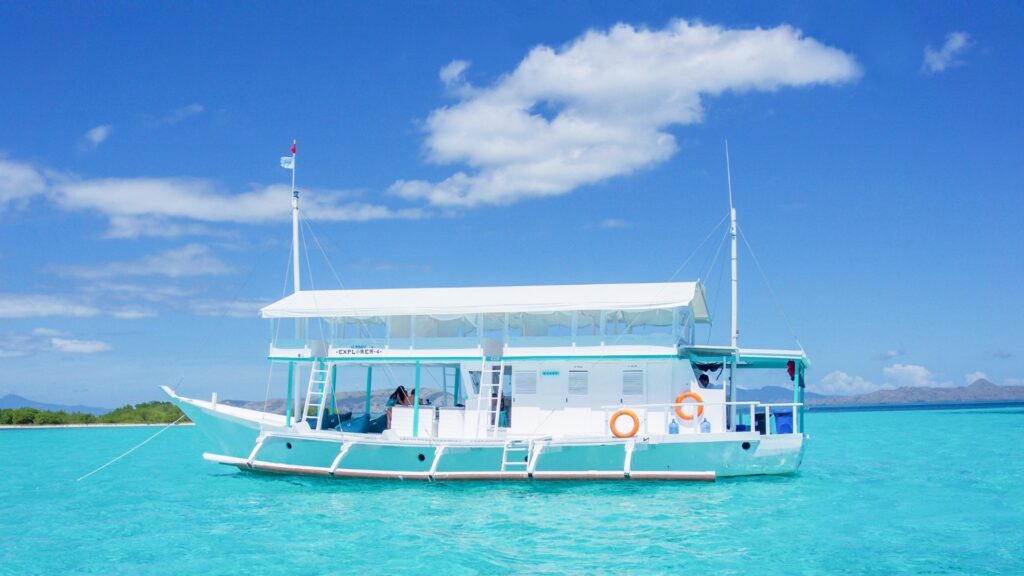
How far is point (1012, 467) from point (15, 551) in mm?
30096

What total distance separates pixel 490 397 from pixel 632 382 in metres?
3.79

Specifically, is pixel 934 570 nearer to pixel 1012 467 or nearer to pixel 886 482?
pixel 886 482

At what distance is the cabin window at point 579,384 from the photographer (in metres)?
22.9

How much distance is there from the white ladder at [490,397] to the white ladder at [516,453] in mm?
1072

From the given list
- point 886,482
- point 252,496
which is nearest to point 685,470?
point 886,482

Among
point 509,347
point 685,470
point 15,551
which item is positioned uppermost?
point 509,347

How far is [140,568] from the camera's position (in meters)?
14.4

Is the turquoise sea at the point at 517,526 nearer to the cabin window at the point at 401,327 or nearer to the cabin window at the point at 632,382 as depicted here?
the cabin window at the point at 632,382

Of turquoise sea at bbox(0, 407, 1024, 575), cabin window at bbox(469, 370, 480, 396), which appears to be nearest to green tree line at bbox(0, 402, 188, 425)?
turquoise sea at bbox(0, 407, 1024, 575)

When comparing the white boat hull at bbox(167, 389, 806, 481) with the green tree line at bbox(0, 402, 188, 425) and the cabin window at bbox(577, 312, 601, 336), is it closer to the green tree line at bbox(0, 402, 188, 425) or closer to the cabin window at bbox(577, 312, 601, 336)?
the cabin window at bbox(577, 312, 601, 336)

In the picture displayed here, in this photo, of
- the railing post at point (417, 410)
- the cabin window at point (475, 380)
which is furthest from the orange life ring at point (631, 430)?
the railing post at point (417, 410)

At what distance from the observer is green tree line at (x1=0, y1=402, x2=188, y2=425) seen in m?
68.9

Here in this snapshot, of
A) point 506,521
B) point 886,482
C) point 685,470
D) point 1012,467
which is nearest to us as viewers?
point 506,521

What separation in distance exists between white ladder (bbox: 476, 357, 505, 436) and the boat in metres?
0.06
